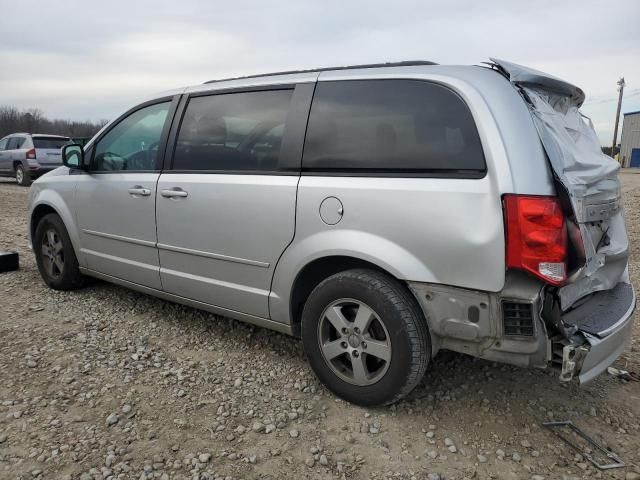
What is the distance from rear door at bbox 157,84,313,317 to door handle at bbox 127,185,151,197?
134mm

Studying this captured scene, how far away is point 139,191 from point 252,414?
1839mm

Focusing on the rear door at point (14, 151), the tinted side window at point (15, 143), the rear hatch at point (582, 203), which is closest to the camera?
the rear hatch at point (582, 203)

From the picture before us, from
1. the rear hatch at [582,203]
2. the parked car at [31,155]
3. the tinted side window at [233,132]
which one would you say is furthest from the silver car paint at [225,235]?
the parked car at [31,155]

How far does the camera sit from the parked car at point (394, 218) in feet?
7.47

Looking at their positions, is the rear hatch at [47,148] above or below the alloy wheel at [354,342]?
above

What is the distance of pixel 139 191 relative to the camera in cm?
370

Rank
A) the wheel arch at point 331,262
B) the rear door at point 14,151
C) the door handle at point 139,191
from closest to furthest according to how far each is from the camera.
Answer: the wheel arch at point 331,262
the door handle at point 139,191
the rear door at point 14,151

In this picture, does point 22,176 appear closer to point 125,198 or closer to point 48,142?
point 48,142

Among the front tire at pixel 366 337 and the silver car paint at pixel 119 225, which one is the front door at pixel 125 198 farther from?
the front tire at pixel 366 337

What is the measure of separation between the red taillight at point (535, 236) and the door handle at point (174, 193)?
2079 millimetres

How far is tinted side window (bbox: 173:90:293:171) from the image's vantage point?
311cm

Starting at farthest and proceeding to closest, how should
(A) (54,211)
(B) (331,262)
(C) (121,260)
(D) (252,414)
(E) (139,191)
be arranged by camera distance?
(A) (54,211)
(C) (121,260)
(E) (139,191)
(B) (331,262)
(D) (252,414)

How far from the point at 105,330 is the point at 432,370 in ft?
7.78

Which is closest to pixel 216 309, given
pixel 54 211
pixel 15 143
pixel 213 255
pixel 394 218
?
pixel 213 255
